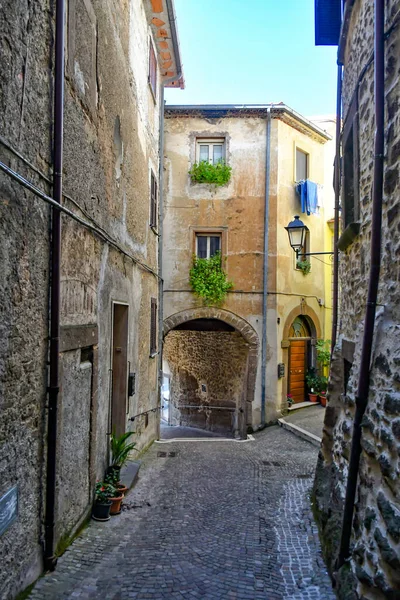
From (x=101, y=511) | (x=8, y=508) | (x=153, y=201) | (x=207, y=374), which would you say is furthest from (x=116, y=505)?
(x=207, y=374)

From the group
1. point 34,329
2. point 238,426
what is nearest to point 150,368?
point 238,426

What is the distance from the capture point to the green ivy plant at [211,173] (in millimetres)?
13156

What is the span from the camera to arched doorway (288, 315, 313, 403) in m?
14.1

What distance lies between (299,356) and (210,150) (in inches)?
272

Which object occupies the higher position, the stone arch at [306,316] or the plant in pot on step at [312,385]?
the stone arch at [306,316]

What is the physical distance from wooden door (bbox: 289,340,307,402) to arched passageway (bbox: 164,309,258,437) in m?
1.53

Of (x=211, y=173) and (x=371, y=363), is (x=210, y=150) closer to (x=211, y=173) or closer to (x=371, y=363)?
(x=211, y=173)

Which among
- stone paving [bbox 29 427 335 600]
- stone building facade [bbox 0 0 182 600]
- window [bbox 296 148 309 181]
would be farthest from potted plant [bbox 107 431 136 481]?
window [bbox 296 148 309 181]

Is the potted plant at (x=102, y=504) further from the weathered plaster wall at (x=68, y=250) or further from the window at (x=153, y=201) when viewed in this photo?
the window at (x=153, y=201)

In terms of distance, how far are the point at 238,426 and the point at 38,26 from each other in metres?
12.7

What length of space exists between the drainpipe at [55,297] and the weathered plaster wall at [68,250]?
0.08m

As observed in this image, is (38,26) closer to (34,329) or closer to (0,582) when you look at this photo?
(34,329)

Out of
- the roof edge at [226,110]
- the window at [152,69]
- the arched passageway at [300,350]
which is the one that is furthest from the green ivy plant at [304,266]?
the window at [152,69]

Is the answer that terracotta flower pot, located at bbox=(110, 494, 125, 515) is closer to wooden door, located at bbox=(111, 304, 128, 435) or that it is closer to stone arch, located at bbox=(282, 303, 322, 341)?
wooden door, located at bbox=(111, 304, 128, 435)
